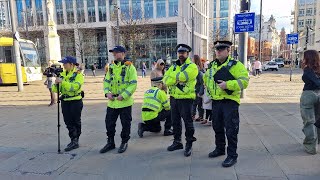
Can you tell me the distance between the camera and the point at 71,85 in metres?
4.62

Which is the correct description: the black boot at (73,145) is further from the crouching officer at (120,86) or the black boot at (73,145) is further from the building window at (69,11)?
the building window at (69,11)

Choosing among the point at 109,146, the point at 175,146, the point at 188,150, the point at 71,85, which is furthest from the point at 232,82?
the point at 71,85

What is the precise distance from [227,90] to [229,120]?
0.48m

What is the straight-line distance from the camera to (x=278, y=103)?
367 inches

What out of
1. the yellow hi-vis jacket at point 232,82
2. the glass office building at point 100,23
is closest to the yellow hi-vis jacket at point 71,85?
the yellow hi-vis jacket at point 232,82

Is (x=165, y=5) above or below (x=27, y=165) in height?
above

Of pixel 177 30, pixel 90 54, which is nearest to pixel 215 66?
pixel 177 30

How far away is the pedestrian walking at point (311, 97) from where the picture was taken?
4211 millimetres

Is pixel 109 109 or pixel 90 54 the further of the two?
pixel 90 54

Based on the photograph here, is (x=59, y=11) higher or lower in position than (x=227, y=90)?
higher

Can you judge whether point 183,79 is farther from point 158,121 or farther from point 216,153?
point 158,121

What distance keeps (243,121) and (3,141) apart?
19.5 feet

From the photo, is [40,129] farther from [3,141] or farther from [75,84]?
[75,84]

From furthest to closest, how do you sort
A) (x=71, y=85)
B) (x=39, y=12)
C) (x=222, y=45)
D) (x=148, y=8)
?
1. (x=39, y=12)
2. (x=148, y=8)
3. (x=71, y=85)
4. (x=222, y=45)
